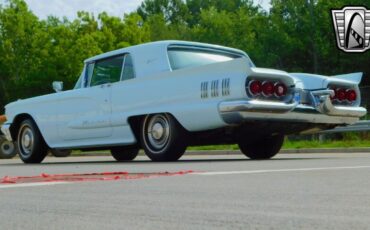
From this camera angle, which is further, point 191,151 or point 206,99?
point 191,151

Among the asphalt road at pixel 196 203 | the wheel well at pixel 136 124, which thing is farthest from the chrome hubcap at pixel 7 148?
the asphalt road at pixel 196 203

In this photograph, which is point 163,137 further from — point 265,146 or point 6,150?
point 6,150

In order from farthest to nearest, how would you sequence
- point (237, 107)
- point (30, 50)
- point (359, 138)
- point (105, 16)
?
point (105, 16) → point (30, 50) → point (359, 138) → point (237, 107)

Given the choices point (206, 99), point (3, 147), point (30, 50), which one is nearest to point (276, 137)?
point (206, 99)

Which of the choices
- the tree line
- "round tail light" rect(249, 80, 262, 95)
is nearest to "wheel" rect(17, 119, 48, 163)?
"round tail light" rect(249, 80, 262, 95)

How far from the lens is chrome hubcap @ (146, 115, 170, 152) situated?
31.0 feet

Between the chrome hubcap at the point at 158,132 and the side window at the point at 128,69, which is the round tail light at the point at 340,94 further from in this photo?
the side window at the point at 128,69

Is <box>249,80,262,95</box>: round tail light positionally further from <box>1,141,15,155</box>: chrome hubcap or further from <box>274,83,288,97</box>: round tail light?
<box>1,141,15,155</box>: chrome hubcap

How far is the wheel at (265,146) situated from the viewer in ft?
35.3

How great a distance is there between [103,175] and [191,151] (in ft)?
36.6

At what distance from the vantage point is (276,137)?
10.8 meters

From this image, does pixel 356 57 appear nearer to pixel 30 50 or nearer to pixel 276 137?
pixel 30 50

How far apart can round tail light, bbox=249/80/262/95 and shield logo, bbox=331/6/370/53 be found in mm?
20098

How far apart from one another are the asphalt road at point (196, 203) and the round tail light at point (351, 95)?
3.95 m
